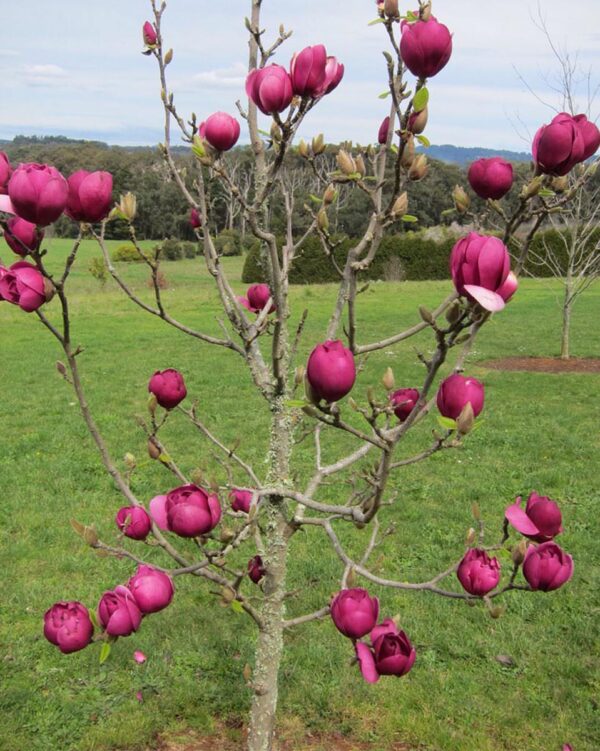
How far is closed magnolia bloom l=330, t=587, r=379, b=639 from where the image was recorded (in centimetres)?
135

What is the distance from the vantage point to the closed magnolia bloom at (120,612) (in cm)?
141

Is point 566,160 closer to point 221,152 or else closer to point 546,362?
point 221,152

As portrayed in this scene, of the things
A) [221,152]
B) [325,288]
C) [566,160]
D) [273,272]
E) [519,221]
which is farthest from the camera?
[325,288]

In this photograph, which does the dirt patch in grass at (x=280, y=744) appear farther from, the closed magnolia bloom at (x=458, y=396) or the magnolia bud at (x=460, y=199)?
the magnolia bud at (x=460, y=199)

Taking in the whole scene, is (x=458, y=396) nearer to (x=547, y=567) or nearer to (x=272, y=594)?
(x=547, y=567)

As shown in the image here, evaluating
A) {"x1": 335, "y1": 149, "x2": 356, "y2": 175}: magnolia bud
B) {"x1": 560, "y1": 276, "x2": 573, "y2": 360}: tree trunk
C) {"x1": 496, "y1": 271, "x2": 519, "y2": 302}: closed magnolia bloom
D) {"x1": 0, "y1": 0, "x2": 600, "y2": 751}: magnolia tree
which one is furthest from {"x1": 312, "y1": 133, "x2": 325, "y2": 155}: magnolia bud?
{"x1": 560, "y1": 276, "x2": 573, "y2": 360}: tree trunk

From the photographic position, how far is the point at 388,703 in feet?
10.5

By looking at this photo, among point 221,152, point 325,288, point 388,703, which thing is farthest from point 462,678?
point 325,288

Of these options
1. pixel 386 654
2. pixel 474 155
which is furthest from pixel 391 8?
pixel 474 155

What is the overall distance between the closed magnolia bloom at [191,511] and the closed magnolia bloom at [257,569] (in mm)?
717

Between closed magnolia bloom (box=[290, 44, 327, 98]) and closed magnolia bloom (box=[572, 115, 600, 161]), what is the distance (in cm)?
46

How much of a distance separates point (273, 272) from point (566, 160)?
68 cm

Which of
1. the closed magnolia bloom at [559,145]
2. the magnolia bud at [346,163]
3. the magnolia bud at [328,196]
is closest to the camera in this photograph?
the closed magnolia bloom at [559,145]

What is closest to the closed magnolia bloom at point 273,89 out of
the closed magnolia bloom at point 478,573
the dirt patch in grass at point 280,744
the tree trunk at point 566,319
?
the closed magnolia bloom at point 478,573
